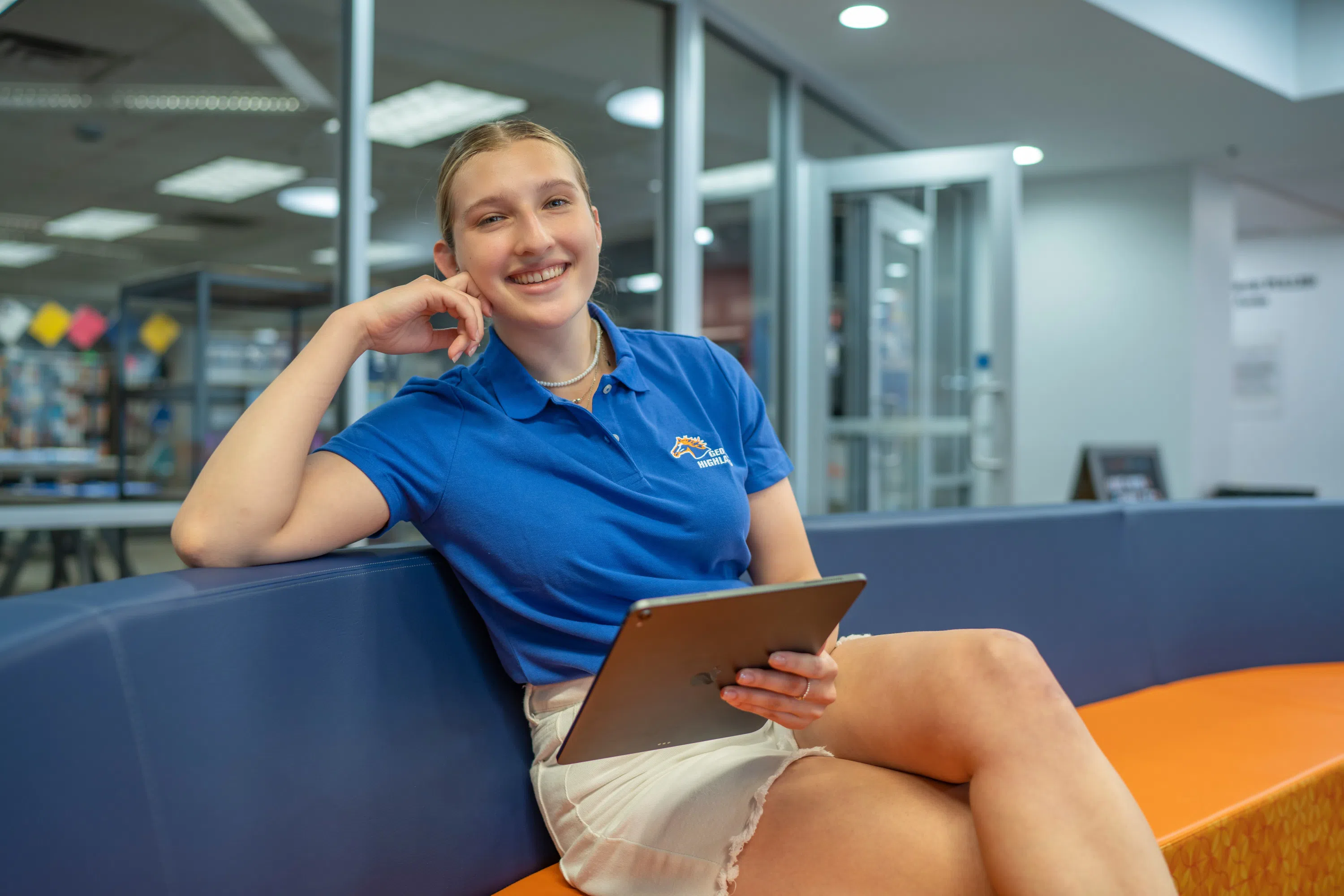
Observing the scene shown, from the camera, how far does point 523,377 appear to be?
1393 mm

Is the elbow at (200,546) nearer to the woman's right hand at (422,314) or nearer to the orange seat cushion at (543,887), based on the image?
the woman's right hand at (422,314)

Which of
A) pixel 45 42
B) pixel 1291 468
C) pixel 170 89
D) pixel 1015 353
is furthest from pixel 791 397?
pixel 1291 468

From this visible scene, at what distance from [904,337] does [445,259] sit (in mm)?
4049

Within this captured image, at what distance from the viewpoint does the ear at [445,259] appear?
1502 mm

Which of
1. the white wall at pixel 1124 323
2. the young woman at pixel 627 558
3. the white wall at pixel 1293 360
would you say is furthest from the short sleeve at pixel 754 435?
the white wall at pixel 1293 360

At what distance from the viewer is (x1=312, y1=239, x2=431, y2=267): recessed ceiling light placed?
9.80ft

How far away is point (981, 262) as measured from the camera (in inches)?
205

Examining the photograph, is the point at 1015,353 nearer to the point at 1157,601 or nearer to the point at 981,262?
the point at 981,262

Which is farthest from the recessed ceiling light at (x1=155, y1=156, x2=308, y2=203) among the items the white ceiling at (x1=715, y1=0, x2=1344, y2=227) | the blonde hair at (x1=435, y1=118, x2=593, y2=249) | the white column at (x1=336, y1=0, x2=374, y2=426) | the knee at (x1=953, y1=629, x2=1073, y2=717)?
the knee at (x1=953, y1=629, x2=1073, y2=717)

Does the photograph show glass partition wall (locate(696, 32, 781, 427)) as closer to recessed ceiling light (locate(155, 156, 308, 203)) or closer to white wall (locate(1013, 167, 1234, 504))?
recessed ceiling light (locate(155, 156, 308, 203))

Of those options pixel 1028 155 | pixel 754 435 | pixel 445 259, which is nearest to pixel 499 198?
pixel 445 259

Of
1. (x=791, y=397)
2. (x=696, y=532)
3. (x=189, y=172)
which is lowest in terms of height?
(x=696, y=532)

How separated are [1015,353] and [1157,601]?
220 cm

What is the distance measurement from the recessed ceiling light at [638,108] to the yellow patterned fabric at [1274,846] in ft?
10.5
